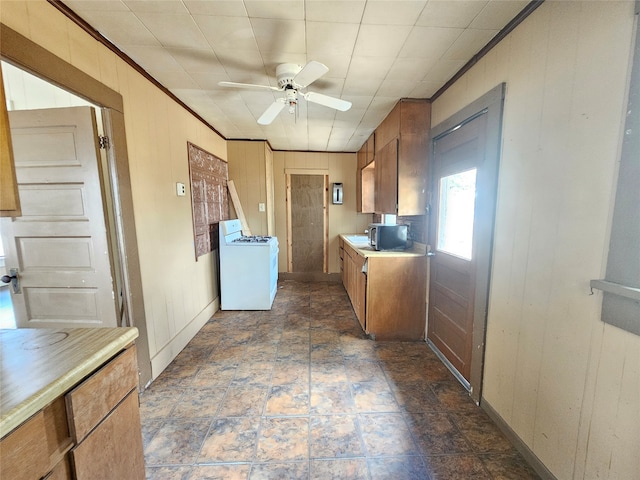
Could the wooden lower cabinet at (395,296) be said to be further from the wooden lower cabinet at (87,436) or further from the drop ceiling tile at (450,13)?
the wooden lower cabinet at (87,436)

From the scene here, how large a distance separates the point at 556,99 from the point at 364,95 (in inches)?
62.0

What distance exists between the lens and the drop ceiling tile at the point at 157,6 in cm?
136

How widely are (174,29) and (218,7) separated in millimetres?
374

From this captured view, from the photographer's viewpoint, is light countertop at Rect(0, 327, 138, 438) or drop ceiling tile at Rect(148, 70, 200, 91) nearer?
light countertop at Rect(0, 327, 138, 438)

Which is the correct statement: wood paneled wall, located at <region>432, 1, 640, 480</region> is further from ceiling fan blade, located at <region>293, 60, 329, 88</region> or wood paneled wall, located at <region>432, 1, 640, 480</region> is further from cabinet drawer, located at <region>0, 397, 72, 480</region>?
cabinet drawer, located at <region>0, 397, 72, 480</region>

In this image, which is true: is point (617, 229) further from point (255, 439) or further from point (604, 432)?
point (255, 439)

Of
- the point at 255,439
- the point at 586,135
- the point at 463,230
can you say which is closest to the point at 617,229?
the point at 586,135

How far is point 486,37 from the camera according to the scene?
1619 mm

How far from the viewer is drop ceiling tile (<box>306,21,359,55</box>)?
1.53 meters

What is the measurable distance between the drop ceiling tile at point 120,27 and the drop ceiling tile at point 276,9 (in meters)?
0.68

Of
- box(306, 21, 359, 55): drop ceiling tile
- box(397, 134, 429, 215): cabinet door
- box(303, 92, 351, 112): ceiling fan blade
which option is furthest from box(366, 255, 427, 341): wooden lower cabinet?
box(306, 21, 359, 55): drop ceiling tile

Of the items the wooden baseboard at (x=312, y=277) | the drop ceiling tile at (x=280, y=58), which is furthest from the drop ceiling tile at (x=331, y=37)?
the wooden baseboard at (x=312, y=277)

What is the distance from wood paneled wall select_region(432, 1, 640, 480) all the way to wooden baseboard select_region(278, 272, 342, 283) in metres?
3.43

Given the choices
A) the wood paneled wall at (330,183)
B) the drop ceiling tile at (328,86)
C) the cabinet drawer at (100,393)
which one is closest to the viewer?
the cabinet drawer at (100,393)
